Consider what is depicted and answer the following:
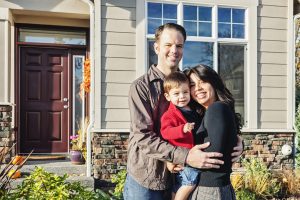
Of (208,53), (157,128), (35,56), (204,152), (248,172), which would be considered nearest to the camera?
(204,152)

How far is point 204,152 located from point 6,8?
5.44 meters

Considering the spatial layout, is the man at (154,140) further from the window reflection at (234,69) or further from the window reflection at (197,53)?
the window reflection at (234,69)

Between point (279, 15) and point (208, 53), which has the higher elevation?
point (279, 15)

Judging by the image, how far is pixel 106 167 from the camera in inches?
247

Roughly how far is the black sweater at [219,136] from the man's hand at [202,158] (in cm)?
3

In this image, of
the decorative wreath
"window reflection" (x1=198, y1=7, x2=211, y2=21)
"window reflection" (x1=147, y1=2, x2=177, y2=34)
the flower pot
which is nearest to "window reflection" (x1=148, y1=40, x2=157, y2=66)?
"window reflection" (x1=147, y1=2, x2=177, y2=34)

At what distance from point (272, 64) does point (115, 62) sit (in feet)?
9.12

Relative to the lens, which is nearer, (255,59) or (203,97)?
(203,97)

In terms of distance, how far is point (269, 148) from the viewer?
694 centimetres

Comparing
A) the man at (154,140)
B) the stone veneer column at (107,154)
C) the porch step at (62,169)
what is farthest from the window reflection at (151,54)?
the man at (154,140)

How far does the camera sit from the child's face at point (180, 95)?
1.99 meters

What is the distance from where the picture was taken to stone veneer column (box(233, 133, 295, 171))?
22.4 ft

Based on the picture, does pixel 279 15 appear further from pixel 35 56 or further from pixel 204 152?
pixel 204 152

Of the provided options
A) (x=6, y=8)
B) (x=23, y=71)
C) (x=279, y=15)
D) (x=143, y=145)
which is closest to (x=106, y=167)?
(x=23, y=71)
